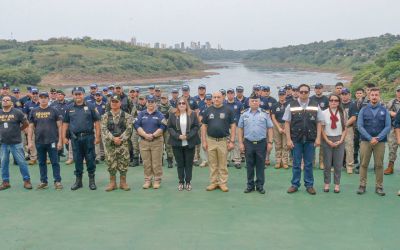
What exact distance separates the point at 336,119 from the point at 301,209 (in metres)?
1.61

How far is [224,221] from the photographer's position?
17.6 feet

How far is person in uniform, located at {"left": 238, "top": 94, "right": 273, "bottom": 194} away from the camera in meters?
6.57

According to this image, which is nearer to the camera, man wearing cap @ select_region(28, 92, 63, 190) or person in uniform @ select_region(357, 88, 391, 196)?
person in uniform @ select_region(357, 88, 391, 196)

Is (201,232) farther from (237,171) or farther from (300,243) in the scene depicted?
(237,171)

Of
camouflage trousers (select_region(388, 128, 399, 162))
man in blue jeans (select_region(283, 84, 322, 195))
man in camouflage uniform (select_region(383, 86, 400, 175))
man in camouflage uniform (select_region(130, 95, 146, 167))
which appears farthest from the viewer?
man in camouflage uniform (select_region(130, 95, 146, 167))

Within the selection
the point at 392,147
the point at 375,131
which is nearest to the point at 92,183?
the point at 375,131

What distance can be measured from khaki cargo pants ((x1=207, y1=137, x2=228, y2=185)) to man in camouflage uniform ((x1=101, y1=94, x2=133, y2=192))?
4.50ft

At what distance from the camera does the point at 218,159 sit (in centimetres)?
688

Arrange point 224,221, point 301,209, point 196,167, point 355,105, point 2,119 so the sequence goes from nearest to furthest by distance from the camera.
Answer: point 224,221
point 301,209
point 2,119
point 355,105
point 196,167

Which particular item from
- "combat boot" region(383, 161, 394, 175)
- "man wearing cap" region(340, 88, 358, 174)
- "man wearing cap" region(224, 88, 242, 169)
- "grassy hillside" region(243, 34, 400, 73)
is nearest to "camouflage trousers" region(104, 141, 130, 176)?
"man wearing cap" region(224, 88, 242, 169)

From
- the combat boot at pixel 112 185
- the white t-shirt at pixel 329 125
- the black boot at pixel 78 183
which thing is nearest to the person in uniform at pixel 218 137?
the white t-shirt at pixel 329 125

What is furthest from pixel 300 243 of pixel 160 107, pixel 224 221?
pixel 160 107

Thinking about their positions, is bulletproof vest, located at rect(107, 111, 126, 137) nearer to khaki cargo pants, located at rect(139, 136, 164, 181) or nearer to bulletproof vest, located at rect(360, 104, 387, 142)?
khaki cargo pants, located at rect(139, 136, 164, 181)

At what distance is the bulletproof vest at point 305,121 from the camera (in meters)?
6.42
